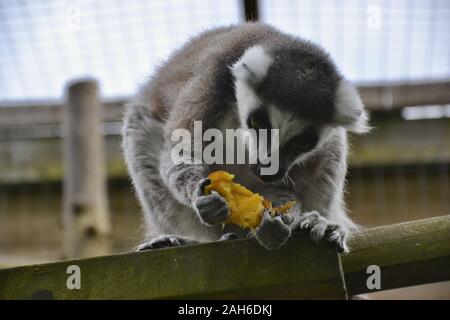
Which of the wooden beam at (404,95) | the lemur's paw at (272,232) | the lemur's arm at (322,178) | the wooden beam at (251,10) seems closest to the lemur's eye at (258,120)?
the lemur's arm at (322,178)

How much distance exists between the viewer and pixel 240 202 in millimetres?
4340

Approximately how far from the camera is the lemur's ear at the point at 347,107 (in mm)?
4996

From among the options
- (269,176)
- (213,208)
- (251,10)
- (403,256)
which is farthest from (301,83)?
(251,10)

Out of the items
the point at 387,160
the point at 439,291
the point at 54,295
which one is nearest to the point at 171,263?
the point at 54,295

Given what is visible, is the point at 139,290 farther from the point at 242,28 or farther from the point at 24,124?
the point at 24,124

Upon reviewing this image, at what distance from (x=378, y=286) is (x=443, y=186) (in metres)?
4.32

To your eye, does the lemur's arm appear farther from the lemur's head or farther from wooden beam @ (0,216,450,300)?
wooden beam @ (0,216,450,300)

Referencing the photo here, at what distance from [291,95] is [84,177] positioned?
11.1ft

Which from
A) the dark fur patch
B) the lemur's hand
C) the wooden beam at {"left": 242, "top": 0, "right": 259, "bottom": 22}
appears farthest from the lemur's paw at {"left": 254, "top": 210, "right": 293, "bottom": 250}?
the wooden beam at {"left": 242, "top": 0, "right": 259, "bottom": 22}

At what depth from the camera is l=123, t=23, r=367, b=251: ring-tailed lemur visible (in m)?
4.79

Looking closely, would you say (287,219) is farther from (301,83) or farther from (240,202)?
(301,83)

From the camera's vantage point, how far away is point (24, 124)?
834cm

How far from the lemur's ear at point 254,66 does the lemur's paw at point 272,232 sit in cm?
108

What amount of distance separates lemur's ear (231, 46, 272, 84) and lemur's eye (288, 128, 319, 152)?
444mm
